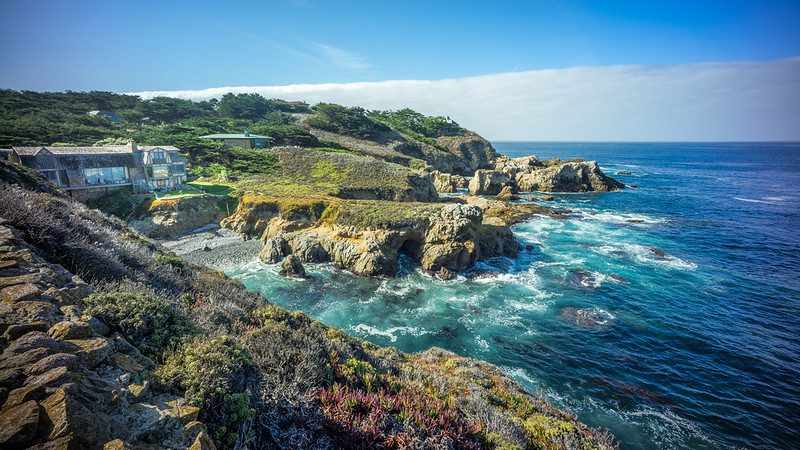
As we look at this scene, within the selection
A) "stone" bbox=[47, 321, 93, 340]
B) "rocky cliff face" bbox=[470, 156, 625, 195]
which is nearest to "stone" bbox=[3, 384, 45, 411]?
"stone" bbox=[47, 321, 93, 340]

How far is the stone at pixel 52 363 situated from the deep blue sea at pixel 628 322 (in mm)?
13465

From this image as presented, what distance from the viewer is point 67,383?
2.74m

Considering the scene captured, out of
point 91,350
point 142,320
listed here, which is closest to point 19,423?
point 91,350

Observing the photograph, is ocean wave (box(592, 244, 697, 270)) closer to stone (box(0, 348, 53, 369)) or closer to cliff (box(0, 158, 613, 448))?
cliff (box(0, 158, 613, 448))

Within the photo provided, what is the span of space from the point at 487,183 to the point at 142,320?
52.8 metres

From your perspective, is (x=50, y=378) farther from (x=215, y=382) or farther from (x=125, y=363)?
(x=215, y=382)

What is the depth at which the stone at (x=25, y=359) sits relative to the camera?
273 cm

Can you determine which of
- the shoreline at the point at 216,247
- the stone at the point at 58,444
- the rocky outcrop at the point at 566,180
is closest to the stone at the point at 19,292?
the stone at the point at 58,444

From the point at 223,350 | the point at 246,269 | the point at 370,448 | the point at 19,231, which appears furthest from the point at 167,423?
the point at 246,269

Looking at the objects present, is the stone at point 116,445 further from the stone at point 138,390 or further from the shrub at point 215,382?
the shrub at point 215,382

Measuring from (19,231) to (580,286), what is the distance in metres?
25.6

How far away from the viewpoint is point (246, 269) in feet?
75.0

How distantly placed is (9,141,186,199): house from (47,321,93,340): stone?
108 feet

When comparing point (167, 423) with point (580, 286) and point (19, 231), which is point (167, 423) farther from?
point (580, 286)
